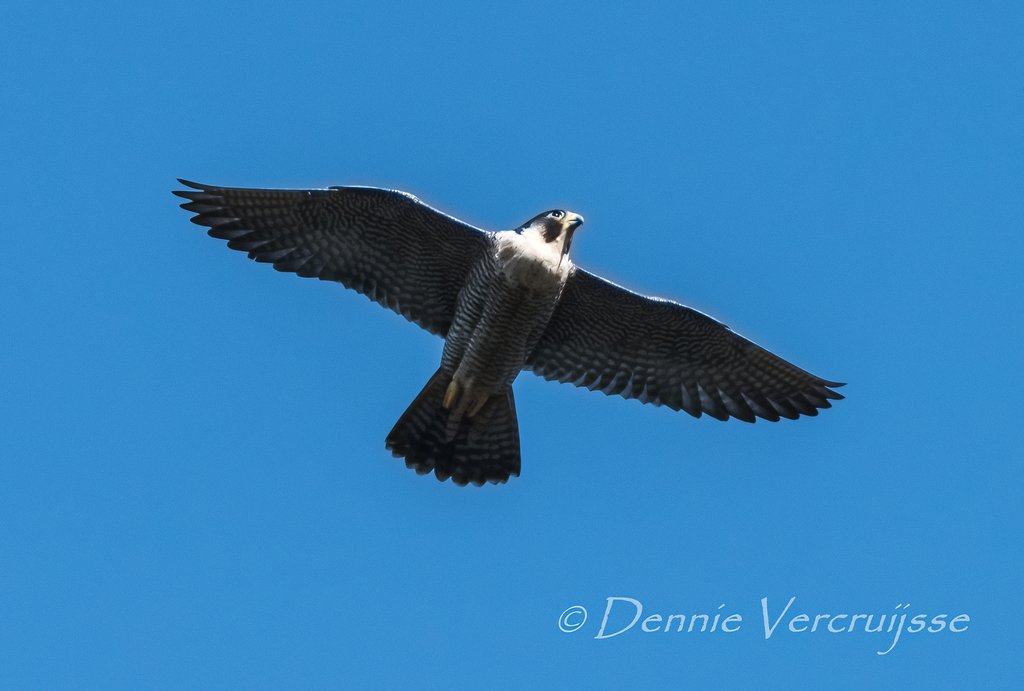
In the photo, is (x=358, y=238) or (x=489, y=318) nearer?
(x=489, y=318)

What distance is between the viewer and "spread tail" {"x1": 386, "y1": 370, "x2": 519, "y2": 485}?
15438 millimetres

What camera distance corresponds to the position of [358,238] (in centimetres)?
1479

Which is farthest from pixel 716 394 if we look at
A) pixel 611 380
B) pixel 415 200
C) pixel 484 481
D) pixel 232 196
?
pixel 232 196

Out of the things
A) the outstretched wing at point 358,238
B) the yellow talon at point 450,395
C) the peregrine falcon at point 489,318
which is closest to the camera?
the peregrine falcon at point 489,318

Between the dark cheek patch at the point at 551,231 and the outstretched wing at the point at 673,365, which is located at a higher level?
the outstretched wing at the point at 673,365

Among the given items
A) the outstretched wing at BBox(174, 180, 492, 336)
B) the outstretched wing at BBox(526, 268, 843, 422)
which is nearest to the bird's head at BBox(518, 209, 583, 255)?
the outstretched wing at BBox(174, 180, 492, 336)

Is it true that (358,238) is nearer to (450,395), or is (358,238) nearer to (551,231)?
(450,395)

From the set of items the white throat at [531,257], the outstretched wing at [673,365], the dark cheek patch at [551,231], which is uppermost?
the outstretched wing at [673,365]

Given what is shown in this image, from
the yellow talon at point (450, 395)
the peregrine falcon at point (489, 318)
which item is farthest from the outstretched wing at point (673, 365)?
the yellow talon at point (450, 395)

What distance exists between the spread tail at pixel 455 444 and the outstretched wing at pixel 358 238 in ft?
3.12

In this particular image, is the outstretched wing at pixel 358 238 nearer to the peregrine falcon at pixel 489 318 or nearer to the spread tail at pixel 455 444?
the peregrine falcon at pixel 489 318

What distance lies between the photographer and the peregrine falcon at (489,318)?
47.2 feet

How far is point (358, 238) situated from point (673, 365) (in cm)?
335

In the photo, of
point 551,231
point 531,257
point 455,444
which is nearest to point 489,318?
point 531,257
